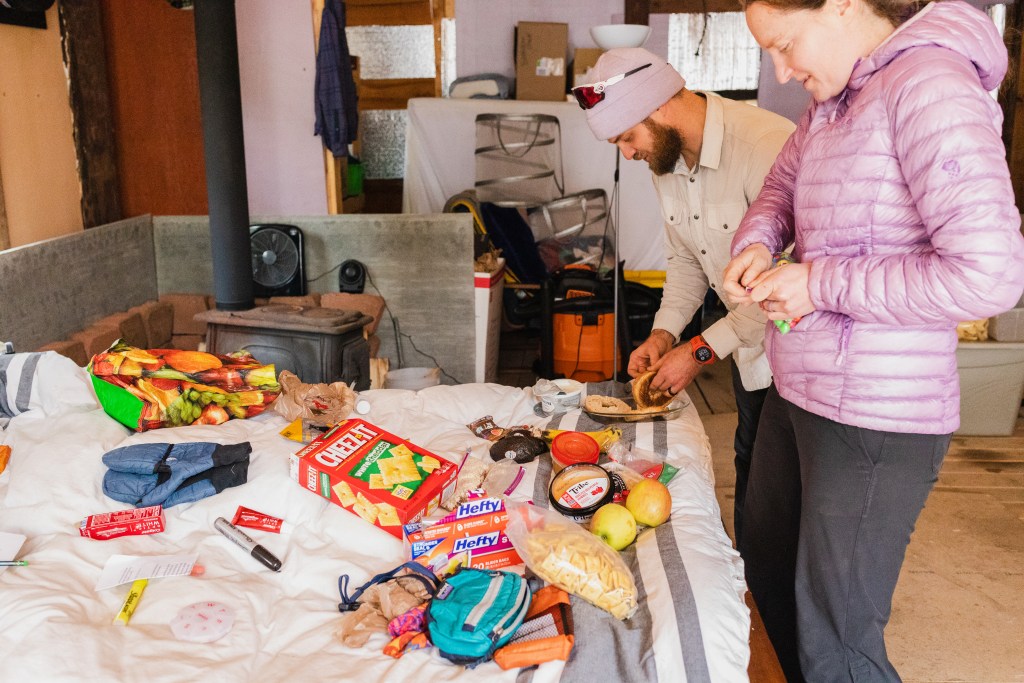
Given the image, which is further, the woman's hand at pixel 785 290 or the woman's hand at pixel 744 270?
the woman's hand at pixel 744 270

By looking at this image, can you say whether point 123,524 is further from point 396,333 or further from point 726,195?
point 396,333

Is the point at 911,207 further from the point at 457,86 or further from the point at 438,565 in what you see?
the point at 457,86

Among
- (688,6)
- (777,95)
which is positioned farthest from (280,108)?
(777,95)

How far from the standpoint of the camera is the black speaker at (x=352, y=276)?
3674 millimetres

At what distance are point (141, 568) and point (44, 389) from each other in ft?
2.49

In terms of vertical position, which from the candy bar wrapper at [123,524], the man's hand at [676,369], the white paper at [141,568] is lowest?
the white paper at [141,568]

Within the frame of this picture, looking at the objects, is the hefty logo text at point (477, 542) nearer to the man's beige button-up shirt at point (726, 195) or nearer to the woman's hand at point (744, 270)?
the woman's hand at point (744, 270)

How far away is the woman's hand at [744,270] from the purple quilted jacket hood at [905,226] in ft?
0.22

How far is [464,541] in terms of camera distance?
137cm

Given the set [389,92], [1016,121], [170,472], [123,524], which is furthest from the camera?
[389,92]

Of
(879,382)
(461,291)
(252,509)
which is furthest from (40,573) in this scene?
(461,291)

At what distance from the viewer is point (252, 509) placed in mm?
1551

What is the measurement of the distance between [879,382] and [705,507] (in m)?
0.47

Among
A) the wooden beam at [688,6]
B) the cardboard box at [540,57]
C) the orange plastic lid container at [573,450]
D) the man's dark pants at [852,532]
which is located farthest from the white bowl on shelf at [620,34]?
the man's dark pants at [852,532]
